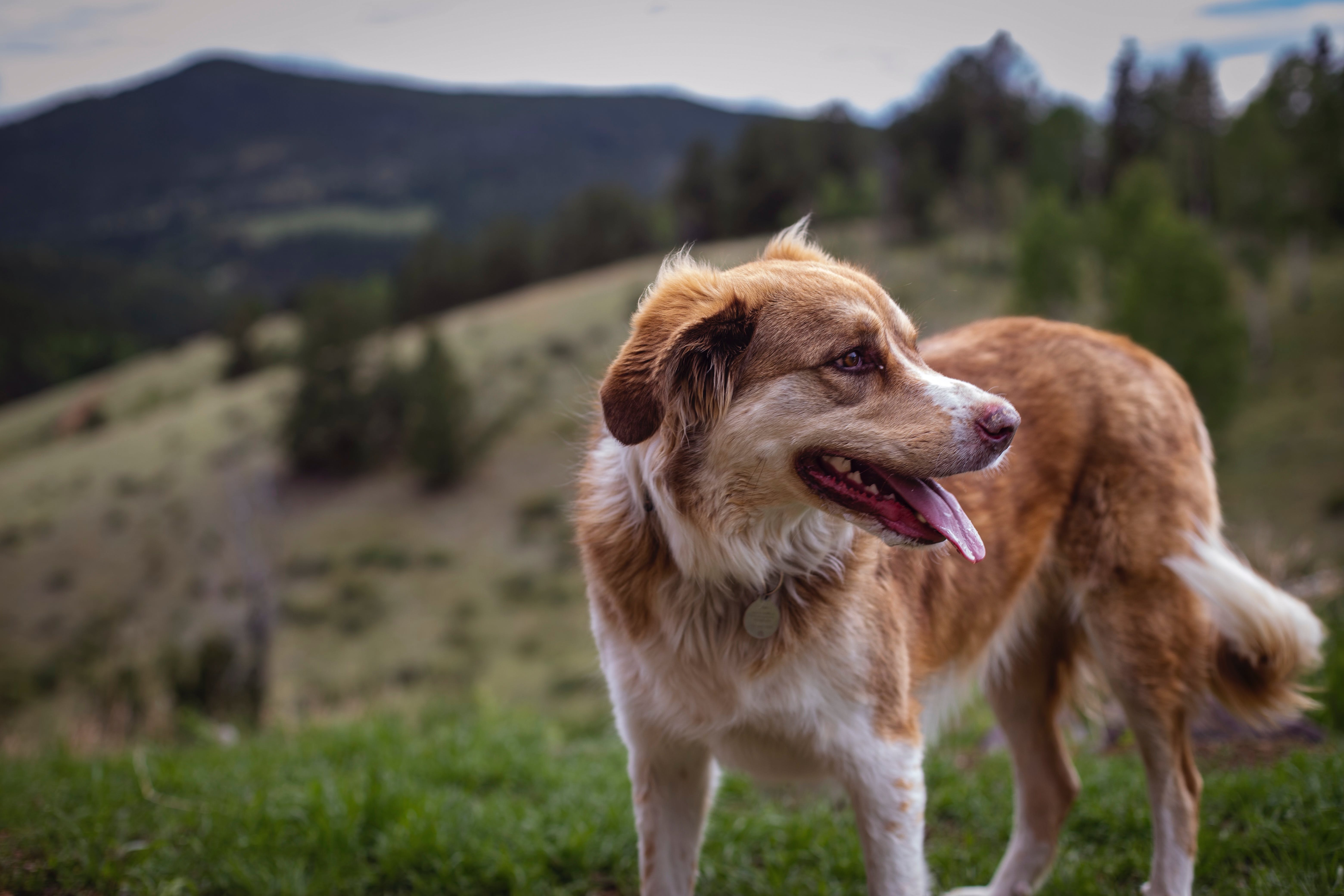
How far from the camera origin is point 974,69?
37.8 meters

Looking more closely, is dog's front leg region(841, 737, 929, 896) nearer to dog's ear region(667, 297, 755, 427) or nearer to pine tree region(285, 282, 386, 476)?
dog's ear region(667, 297, 755, 427)

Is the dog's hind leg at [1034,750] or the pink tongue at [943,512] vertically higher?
the pink tongue at [943,512]

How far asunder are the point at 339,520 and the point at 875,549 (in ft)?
125

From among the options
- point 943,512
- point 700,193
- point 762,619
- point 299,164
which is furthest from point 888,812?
point 700,193

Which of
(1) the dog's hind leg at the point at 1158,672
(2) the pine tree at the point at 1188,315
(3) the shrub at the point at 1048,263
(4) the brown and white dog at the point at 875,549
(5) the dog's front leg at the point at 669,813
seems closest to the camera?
(4) the brown and white dog at the point at 875,549

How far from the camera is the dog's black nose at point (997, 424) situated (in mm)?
2393

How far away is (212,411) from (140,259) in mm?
9306

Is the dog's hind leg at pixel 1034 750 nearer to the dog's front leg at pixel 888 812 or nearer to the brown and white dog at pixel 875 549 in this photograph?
the brown and white dog at pixel 875 549

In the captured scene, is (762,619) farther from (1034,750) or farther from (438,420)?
(438,420)

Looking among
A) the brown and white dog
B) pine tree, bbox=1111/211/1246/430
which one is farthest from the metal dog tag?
pine tree, bbox=1111/211/1246/430

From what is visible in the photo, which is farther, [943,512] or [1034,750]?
[1034,750]

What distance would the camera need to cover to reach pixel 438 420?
38.3 meters

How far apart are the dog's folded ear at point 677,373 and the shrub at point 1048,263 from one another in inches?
1414

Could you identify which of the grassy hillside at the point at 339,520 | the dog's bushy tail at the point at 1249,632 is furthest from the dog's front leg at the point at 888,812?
the grassy hillside at the point at 339,520
